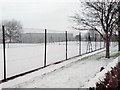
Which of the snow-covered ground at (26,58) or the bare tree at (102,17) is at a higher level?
the bare tree at (102,17)

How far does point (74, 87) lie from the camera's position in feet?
22.6

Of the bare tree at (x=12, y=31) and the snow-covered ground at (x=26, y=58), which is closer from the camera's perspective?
the snow-covered ground at (x=26, y=58)

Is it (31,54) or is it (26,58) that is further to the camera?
(31,54)

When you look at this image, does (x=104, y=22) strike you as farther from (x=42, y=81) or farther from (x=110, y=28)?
(x=42, y=81)

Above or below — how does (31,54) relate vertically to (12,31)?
below

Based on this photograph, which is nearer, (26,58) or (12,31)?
(26,58)

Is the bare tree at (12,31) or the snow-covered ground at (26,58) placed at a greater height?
the bare tree at (12,31)

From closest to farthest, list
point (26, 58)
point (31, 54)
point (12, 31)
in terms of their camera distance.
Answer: point (26, 58), point (12, 31), point (31, 54)

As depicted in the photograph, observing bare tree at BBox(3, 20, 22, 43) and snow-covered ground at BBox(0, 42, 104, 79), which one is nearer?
snow-covered ground at BBox(0, 42, 104, 79)

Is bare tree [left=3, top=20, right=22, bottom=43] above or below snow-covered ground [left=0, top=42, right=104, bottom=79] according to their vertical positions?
above

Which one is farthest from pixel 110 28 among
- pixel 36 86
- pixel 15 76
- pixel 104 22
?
pixel 36 86

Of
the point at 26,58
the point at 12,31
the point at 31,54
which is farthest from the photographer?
the point at 31,54

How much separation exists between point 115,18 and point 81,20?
101 inches

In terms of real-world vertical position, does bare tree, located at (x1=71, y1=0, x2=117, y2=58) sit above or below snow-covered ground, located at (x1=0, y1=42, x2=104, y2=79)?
above
